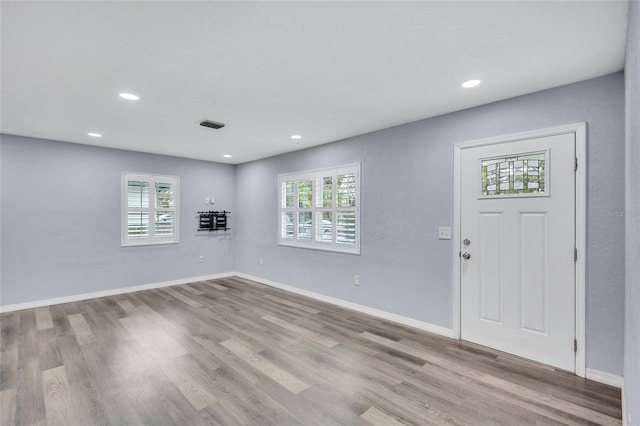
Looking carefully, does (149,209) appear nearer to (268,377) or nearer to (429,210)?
(268,377)

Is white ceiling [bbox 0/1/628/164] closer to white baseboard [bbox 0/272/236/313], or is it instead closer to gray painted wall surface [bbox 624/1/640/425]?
gray painted wall surface [bbox 624/1/640/425]

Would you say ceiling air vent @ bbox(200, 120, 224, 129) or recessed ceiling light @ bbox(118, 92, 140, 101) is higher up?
ceiling air vent @ bbox(200, 120, 224, 129)

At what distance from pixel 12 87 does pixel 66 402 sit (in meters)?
2.66

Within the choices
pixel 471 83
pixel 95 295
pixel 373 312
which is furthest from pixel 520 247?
pixel 95 295

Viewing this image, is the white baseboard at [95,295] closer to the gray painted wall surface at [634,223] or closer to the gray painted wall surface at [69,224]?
the gray painted wall surface at [69,224]

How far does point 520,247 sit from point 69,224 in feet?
19.8

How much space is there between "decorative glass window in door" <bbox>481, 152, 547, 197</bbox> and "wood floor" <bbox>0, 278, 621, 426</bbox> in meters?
1.58

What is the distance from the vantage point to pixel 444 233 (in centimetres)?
329

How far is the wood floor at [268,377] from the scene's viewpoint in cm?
201

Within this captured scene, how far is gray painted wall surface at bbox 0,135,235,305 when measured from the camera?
420 cm

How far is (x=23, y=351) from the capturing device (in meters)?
2.92

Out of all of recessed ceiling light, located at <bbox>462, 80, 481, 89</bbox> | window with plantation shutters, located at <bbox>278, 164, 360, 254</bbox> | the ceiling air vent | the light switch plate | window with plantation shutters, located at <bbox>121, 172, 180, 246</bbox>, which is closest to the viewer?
recessed ceiling light, located at <bbox>462, 80, 481, 89</bbox>

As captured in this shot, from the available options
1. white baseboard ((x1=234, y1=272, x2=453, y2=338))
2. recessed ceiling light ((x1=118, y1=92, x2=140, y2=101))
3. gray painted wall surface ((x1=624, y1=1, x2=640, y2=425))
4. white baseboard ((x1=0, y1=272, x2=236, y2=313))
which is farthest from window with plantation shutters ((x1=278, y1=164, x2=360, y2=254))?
gray painted wall surface ((x1=624, y1=1, x2=640, y2=425))

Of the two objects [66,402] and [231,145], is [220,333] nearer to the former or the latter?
[66,402]
